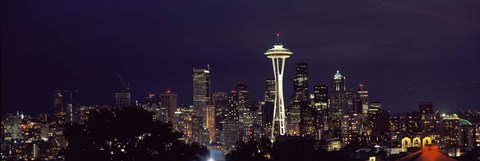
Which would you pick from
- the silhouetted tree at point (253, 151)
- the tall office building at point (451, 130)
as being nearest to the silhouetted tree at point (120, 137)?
the silhouetted tree at point (253, 151)

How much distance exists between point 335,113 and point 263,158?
117660 mm

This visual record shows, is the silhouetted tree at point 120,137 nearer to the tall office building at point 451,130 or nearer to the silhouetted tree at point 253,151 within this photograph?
the silhouetted tree at point 253,151

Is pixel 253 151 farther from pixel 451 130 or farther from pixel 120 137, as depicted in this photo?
pixel 451 130

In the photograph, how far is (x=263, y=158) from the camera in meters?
32.4

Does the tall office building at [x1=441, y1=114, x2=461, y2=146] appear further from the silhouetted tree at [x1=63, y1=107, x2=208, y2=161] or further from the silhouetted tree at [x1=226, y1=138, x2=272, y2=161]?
the silhouetted tree at [x1=63, y1=107, x2=208, y2=161]

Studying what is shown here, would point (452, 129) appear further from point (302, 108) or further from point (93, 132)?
point (93, 132)

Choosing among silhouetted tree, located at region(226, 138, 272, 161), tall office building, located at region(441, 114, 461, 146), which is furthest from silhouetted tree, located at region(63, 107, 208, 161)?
tall office building, located at region(441, 114, 461, 146)

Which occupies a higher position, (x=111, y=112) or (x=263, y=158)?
(x=111, y=112)

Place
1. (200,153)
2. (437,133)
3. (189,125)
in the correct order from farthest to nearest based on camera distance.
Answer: (189,125)
(437,133)
(200,153)

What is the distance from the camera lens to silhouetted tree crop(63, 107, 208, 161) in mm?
22578

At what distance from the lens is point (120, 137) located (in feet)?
74.9

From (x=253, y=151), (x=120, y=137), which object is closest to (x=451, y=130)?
(x=253, y=151)

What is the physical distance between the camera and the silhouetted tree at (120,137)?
2258cm

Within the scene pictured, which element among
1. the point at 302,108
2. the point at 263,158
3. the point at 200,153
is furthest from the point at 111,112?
the point at 302,108
